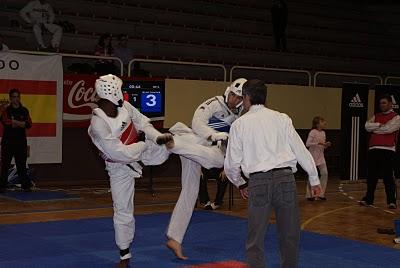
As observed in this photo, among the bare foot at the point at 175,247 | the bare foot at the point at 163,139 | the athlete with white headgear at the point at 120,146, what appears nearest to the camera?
the athlete with white headgear at the point at 120,146

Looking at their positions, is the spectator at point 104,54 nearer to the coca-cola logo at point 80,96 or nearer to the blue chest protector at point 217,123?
the coca-cola logo at point 80,96

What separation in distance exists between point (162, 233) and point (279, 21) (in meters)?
12.9

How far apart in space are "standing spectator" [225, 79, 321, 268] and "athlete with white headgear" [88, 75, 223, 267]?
1.26 meters

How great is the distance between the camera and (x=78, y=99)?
47.6 ft

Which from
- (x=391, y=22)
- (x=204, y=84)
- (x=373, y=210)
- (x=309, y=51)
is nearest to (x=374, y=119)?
(x=373, y=210)

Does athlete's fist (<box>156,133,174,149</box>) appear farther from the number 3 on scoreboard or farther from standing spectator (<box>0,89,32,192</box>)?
the number 3 on scoreboard

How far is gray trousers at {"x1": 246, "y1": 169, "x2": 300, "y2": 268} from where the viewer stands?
5.43m

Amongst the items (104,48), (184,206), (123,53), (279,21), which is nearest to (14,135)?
(123,53)

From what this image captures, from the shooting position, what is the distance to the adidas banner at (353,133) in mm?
15391

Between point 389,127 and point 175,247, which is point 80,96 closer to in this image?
point 389,127

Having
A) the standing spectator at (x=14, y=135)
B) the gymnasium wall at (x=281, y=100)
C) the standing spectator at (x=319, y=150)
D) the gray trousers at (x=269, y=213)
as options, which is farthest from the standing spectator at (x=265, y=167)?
the gymnasium wall at (x=281, y=100)

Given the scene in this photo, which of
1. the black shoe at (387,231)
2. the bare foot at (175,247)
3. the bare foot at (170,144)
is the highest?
the bare foot at (170,144)

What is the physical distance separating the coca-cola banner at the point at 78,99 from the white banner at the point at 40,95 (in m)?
0.20

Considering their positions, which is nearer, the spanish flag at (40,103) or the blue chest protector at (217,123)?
the blue chest protector at (217,123)
